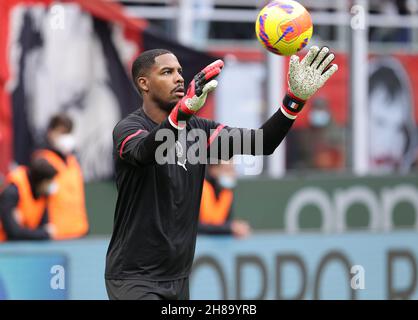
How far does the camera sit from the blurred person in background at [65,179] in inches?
374

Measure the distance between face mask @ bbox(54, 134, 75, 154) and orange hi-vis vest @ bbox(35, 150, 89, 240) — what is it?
7cm

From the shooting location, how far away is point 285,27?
20.2ft

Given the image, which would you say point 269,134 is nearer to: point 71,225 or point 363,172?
point 71,225

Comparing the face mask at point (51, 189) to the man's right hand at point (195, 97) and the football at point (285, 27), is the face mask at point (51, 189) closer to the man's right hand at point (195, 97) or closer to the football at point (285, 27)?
the football at point (285, 27)

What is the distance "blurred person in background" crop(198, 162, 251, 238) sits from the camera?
998 centimetres

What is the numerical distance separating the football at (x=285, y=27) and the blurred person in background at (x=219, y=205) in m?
3.83

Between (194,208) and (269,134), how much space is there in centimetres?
65

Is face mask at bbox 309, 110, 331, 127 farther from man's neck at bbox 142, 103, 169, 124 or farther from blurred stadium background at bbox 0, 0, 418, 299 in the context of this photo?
man's neck at bbox 142, 103, 169, 124

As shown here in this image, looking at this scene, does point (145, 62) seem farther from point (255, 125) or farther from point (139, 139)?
point (255, 125)

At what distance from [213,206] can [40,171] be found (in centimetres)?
185

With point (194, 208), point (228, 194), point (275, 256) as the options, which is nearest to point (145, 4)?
point (228, 194)

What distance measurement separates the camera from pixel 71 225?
952 centimetres

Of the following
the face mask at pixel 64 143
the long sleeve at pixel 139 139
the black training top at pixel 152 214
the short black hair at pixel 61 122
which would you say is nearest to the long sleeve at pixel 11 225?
the face mask at pixel 64 143
